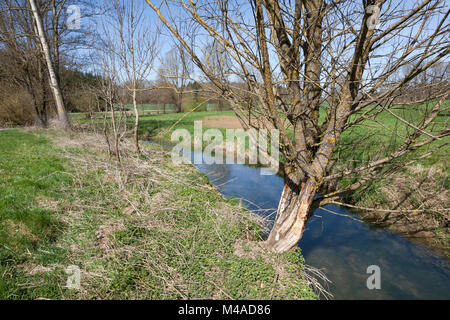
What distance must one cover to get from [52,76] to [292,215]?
12032 mm

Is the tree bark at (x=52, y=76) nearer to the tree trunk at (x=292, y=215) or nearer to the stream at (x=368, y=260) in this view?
the stream at (x=368, y=260)

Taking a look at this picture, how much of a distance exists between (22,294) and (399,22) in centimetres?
442

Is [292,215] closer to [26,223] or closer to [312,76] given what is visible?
[312,76]

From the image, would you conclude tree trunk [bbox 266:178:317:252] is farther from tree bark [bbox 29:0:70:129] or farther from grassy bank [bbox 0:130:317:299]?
tree bark [bbox 29:0:70:129]

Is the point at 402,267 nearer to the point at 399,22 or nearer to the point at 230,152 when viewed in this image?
the point at 399,22

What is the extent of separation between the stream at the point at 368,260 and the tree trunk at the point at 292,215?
433 mm

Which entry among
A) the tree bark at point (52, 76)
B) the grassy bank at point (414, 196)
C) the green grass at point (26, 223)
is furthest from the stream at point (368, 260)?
the tree bark at point (52, 76)

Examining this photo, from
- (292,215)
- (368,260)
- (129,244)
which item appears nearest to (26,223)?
(129,244)

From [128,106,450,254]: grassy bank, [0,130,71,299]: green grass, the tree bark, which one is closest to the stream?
[128,106,450,254]: grassy bank

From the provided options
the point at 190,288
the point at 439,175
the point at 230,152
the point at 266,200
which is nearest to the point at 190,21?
the point at 190,288

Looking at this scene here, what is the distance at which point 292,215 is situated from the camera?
9.78 ft

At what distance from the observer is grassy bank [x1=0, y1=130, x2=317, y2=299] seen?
247 cm

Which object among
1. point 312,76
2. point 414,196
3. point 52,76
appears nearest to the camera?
point 312,76

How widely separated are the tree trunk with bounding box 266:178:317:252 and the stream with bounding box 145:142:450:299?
0.43m
